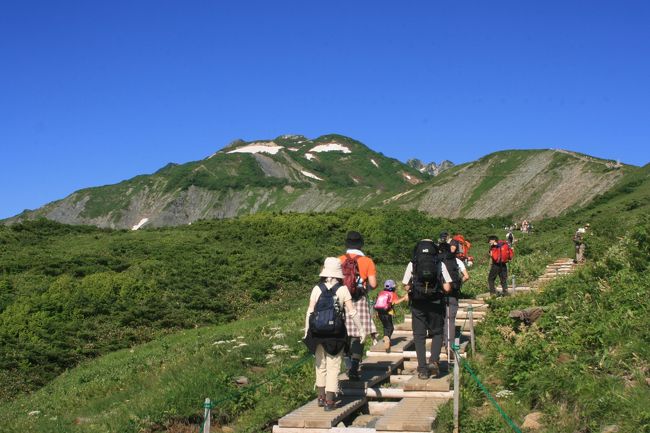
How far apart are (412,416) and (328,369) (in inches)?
50.7

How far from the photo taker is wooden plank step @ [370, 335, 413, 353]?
12.2 meters

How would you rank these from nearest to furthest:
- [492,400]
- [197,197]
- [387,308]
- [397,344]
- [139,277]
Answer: [492,400], [387,308], [397,344], [139,277], [197,197]

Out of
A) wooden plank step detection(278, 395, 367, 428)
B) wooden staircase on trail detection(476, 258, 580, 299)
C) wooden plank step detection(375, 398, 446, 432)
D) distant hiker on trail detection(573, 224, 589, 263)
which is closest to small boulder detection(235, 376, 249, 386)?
wooden plank step detection(278, 395, 367, 428)

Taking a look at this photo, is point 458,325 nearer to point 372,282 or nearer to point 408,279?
point 408,279

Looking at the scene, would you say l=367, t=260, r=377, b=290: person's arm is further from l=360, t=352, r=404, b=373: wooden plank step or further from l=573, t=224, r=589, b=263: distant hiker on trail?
l=573, t=224, r=589, b=263: distant hiker on trail

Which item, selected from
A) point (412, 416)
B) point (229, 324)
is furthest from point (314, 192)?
point (412, 416)

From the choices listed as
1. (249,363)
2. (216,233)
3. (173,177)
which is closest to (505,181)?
(216,233)

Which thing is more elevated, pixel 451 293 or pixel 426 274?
pixel 426 274

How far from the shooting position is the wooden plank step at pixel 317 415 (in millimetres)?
7934

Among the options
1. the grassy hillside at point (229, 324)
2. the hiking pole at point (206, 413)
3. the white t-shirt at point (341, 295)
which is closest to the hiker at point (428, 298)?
the grassy hillside at point (229, 324)

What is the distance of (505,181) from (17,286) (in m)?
72.1

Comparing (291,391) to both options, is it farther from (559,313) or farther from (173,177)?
(173,177)

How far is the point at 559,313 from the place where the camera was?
11.3 meters

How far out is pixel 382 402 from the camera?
9352 millimetres
